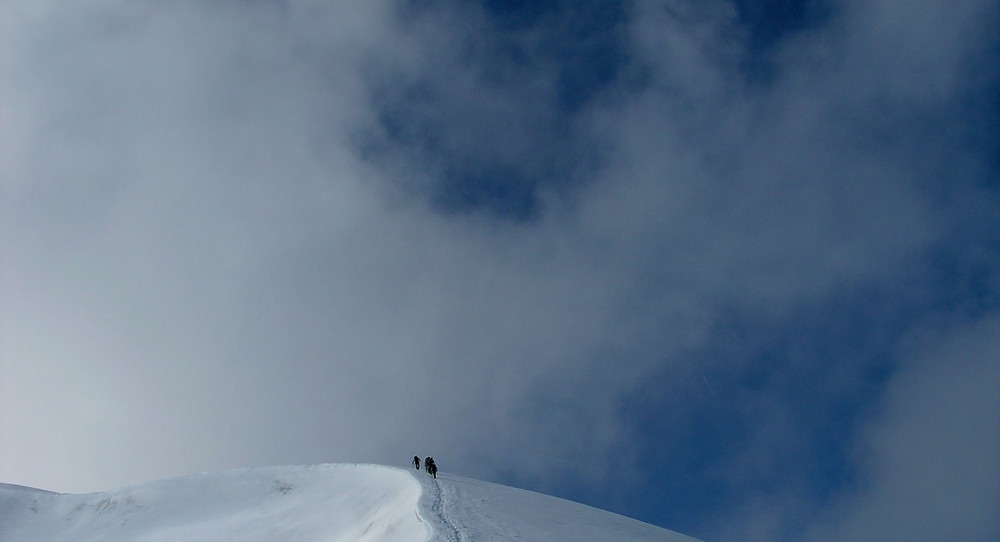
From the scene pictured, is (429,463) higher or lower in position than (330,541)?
higher

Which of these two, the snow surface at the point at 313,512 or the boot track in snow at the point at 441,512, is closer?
the boot track in snow at the point at 441,512

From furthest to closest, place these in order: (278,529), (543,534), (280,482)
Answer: (280,482) → (278,529) → (543,534)

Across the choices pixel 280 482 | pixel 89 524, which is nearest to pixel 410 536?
pixel 280 482

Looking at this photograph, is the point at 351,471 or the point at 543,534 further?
the point at 351,471

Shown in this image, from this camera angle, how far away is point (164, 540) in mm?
36125

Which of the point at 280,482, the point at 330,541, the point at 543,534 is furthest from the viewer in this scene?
the point at 280,482

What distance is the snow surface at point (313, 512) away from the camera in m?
29.3

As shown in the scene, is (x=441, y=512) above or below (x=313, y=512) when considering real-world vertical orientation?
below

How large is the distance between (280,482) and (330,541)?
39.6 ft

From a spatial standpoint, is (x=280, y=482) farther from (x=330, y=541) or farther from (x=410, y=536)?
(x=410, y=536)

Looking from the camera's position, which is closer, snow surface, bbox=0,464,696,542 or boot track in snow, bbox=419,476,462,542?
boot track in snow, bbox=419,476,462,542

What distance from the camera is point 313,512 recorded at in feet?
118

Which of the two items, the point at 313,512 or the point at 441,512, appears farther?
the point at 313,512

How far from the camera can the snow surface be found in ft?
96.2
